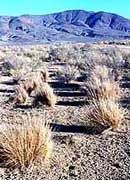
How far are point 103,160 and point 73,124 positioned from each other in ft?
9.12

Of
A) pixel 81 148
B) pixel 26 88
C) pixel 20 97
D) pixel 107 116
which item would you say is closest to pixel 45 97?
pixel 20 97

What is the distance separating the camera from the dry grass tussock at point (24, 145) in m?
7.59

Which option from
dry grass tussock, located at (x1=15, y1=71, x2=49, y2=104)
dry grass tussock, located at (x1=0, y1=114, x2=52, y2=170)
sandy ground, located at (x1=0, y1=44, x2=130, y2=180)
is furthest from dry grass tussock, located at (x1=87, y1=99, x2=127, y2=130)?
dry grass tussock, located at (x1=15, y1=71, x2=49, y2=104)

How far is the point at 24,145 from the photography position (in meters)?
7.68

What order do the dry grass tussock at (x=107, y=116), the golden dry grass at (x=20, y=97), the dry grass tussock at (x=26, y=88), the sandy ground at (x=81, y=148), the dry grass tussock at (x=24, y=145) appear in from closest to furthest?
the sandy ground at (x=81, y=148), the dry grass tussock at (x=24, y=145), the dry grass tussock at (x=107, y=116), the golden dry grass at (x=20, y=97), the dry grass tussock at (x=26, y=88)

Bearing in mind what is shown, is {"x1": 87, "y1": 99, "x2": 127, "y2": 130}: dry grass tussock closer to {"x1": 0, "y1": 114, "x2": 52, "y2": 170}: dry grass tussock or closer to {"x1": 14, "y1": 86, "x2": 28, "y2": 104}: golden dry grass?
{"x1": 0, "y1": 114, "x2": 52, "y2": 170}: dry grass tussock

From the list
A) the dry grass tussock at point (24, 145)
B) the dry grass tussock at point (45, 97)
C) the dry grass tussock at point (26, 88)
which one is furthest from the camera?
the dry grass tussock at point (26, 88)

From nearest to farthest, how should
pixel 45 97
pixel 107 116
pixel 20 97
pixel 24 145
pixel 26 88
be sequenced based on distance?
pixel 24 145
pixel 107 116
pixel 45 97
pixel 20 97
pixel 26 88

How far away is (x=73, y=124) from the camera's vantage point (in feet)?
35.3

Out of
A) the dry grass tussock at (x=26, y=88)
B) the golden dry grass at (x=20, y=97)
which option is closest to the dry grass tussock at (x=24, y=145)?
the golden dry grass at (x=20, y=97)

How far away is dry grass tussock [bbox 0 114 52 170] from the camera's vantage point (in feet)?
→ 24.9

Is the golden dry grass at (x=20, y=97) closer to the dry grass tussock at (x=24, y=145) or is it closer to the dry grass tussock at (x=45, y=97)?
the dry grass tussock at (x=45, y=97)

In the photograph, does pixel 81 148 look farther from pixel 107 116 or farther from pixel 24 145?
pixel 107 116

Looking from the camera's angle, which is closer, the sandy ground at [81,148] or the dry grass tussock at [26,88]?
the sandy ground at [81,148]
